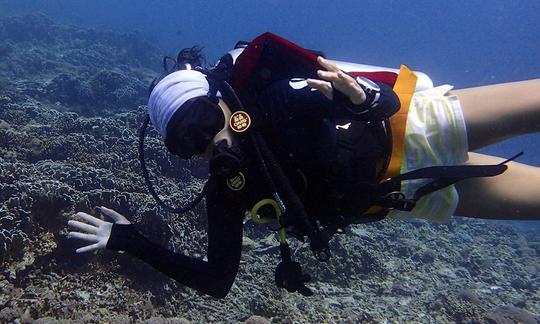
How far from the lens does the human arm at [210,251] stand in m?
2.64

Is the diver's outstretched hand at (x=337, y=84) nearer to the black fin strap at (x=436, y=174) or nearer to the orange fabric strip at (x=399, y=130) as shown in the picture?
the orange fabric strip at (x=399, y=130)

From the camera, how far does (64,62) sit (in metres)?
19.1

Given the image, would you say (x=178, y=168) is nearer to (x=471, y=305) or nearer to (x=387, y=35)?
(x=471, y=305)

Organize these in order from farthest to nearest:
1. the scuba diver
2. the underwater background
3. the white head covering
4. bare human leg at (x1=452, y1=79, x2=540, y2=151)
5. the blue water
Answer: the blue water < the underwater background < bare human leg at (x1=452, y1=79, x2=540, y2=151) < the white head covering < the scuba diver

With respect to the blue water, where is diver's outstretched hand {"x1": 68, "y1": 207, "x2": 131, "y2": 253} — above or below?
below

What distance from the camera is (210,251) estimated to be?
2.68 m

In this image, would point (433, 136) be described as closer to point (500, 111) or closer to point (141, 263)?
point (500, 111)

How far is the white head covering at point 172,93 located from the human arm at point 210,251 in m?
0.59

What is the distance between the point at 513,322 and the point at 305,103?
6953 millimetres

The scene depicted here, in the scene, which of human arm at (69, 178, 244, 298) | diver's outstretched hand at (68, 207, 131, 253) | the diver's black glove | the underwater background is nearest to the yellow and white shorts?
the diver's black glove

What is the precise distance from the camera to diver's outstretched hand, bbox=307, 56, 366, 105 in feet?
7.33

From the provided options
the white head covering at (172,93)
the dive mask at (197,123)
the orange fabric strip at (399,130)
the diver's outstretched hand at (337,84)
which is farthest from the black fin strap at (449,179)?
the white head covering at (172,93)

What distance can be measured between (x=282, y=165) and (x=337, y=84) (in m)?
0.68

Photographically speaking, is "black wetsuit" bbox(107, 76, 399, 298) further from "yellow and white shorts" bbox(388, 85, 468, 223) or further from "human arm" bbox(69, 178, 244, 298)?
"yellow and white shorts" bbox(388, 85, 468, 223)
